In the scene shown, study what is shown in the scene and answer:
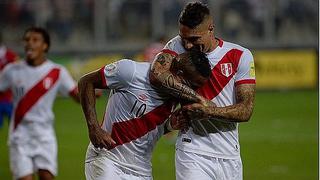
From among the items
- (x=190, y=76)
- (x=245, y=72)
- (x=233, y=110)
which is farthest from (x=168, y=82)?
(x=245, y=72)

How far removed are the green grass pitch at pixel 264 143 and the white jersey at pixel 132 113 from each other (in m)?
6.10

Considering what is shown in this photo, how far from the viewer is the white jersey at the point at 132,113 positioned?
6844 mm

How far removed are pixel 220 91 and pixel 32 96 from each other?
3376 millimetres

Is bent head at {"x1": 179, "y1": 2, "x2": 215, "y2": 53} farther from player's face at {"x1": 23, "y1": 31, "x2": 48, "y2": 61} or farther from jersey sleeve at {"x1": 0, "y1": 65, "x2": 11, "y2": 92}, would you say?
jersey sleeve at {"x1": 0, "y1": 65, "x2": 11, "y2": 92}

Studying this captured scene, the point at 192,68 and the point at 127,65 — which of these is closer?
the point at 192,68

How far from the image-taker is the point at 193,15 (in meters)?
6.80

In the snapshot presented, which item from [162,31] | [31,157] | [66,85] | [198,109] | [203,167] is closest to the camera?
[198,109]

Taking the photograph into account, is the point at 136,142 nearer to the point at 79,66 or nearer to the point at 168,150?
the point at 168,150

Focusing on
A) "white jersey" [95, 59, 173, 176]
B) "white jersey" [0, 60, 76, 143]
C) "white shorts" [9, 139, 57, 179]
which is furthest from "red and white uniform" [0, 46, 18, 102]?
"white jersey" [95, 59, 173, 176]

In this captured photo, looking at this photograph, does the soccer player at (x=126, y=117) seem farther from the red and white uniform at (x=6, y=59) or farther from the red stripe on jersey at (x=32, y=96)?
the red and white uniform at (x=6, y=59)

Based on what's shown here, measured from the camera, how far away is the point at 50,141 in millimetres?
9750

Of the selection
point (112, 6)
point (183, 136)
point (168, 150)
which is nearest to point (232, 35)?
point (112, 6)

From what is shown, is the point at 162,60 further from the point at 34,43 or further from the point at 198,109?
the point at 34,43

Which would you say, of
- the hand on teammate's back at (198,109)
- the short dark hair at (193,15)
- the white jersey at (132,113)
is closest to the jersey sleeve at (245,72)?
the hand on teammate's back at (198,109)
